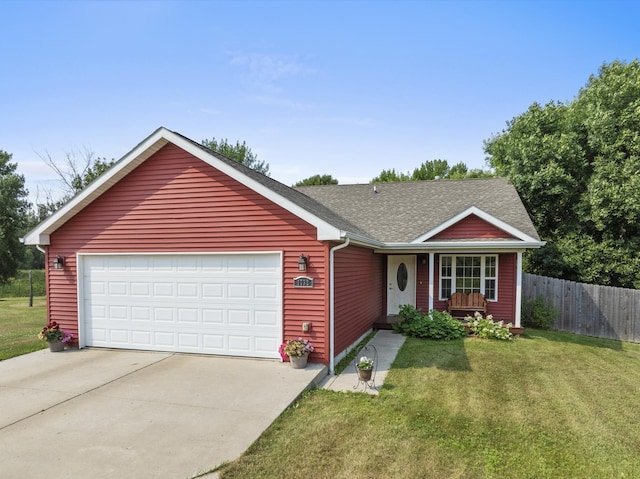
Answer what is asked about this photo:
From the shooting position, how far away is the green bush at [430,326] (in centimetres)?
1013

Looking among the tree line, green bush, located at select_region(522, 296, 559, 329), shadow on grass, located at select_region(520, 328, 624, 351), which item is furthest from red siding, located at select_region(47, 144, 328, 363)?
the tree line

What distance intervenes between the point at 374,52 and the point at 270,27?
3.22 meters

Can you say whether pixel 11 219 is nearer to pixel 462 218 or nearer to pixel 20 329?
pixel 20 329

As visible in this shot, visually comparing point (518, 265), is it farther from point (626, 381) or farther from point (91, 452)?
point (91, 452)

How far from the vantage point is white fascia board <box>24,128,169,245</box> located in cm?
780

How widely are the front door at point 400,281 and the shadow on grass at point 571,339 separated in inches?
136

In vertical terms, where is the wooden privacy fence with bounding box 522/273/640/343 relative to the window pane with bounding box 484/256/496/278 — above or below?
below

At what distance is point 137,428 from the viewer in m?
4.70

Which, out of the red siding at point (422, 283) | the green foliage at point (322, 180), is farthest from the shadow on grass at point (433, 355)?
the green foliage at point (322, 180)

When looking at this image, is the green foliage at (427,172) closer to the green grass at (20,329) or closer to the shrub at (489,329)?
the shrub at (489,329)

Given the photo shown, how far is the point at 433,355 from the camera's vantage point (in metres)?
8.37

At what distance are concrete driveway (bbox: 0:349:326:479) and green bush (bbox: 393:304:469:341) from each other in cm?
422

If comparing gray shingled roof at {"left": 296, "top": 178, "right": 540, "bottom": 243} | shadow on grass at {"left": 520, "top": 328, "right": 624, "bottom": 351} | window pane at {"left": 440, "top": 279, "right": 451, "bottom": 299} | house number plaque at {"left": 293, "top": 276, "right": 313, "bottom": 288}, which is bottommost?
shadow on grass at {"left": 520, "top": 328, "right": 624, "bottom": 351}

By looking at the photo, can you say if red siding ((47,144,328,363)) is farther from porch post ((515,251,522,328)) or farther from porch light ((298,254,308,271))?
porch post ((515,251,522,328))
